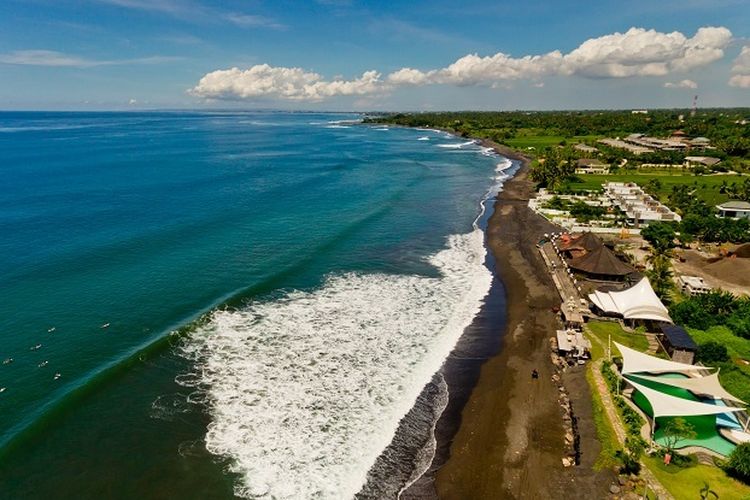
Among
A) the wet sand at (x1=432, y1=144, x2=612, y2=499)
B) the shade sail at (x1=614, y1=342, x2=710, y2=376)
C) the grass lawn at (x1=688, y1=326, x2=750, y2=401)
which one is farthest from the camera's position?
the grass lawn at (x1=688, y1=326, x2=750, y2=401)

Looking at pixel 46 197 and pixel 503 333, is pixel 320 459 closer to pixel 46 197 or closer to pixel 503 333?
pixel 503 333

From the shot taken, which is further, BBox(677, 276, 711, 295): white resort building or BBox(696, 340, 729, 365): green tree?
BBox(677, 276, 711, 295): white resort building

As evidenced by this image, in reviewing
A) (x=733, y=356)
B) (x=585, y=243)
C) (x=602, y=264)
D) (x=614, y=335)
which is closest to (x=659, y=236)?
(x=585, y=243)

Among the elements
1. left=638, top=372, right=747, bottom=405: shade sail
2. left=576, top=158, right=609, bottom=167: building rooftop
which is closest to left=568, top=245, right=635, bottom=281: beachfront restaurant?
left=638, top=372, right=747, bottom=405: shade sail

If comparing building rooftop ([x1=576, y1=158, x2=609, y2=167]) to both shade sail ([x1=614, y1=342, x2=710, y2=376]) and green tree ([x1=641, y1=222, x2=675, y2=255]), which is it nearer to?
green tree ([x1=641, y1=222, x2=675, y2=255])

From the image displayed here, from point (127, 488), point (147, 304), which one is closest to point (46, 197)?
point (147, 304)

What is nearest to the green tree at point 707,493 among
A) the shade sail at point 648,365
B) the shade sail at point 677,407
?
the shade sail at point 677,407

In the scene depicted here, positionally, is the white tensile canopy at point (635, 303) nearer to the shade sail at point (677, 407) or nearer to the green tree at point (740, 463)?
the shade sail at point (677, 407)
